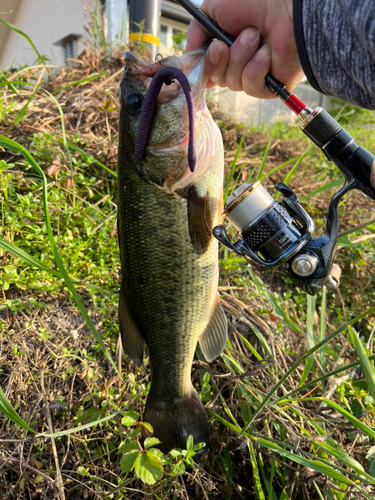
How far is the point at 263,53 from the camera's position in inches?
63.7

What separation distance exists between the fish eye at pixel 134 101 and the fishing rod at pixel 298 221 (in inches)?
24.0

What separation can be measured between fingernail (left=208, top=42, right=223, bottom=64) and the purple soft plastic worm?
30 cm

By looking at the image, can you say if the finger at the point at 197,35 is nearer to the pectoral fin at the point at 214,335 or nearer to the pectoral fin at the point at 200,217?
the pectoral fin at the point at 200,217

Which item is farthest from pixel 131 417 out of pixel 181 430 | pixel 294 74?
pixel 294 74

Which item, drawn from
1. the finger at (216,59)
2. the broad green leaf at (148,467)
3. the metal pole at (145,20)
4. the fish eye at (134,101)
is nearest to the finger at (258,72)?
the finger at (216,59)

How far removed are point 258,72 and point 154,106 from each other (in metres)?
0.51

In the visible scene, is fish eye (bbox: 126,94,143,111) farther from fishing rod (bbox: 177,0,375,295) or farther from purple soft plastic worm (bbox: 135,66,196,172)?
fishing rod (bbox: 177,0,375,295)

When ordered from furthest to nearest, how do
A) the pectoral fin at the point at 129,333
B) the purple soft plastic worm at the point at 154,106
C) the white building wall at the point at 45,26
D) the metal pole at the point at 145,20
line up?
the white building wall at the point at 45,26, the metal pole at the point at 145,20, the pectoral fin at the point at 129,333, the purple soft plastic worm at the point at 154,106

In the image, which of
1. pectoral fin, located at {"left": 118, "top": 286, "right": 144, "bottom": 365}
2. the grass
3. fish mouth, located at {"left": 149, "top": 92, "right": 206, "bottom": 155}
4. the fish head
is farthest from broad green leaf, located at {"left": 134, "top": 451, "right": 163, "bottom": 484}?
fish mouth, located at {"left": 149, "top": 92, "right": 206, "bottom": 155}

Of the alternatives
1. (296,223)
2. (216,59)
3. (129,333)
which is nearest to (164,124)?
(216,59)

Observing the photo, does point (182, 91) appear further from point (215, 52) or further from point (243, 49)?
point (243, 49)

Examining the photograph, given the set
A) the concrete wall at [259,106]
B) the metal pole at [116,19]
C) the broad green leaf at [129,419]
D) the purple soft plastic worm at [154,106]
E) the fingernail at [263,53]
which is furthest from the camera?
the concrete wall at [259,106]

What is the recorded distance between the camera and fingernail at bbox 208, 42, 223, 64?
5.22 ft

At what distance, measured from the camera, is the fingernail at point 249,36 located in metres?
1.61
